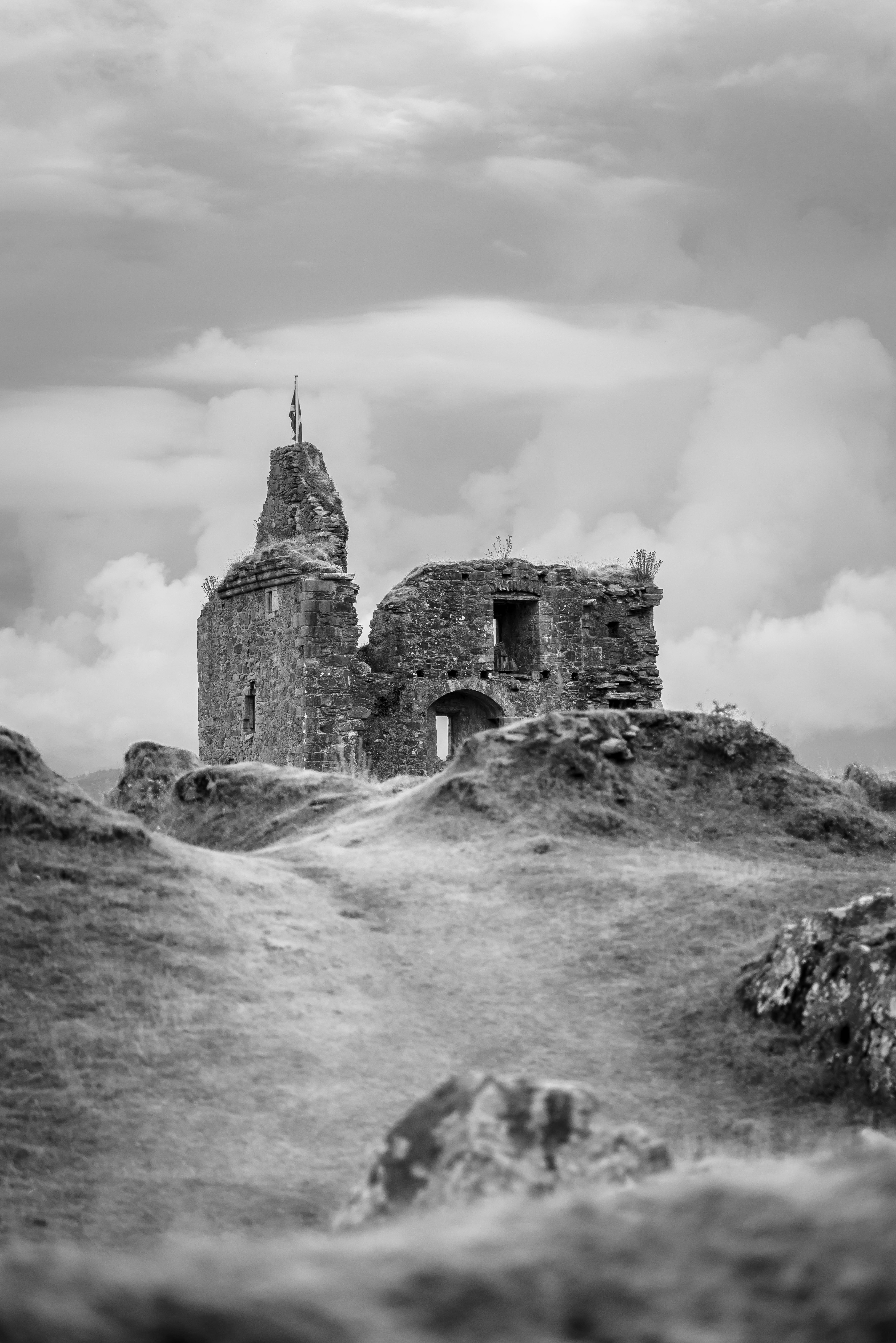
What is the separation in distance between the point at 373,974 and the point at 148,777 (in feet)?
30.8

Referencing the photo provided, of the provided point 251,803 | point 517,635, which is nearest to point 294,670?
point 517,635

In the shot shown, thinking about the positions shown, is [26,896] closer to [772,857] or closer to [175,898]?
[175,898]

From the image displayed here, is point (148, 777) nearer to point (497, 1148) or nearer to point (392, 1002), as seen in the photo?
point (392, 1002)

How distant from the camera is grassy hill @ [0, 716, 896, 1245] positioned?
27.8ft

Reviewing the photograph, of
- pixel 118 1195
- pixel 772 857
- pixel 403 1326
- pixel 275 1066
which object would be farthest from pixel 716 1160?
pixel 772 857

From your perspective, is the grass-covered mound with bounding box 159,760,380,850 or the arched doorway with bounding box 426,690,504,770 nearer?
the grass-covered mound with bounding box 159,760,380,850

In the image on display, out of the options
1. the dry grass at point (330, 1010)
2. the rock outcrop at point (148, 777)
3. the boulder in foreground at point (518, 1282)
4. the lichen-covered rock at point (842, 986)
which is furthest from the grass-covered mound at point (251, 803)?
the boulder in foreground at point (518, 1282)

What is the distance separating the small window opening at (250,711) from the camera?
3334 cm

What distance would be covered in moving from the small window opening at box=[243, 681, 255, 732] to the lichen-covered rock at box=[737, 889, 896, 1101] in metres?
23.6

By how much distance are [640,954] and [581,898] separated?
126 cm

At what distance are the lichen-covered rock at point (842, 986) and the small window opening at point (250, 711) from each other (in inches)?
930

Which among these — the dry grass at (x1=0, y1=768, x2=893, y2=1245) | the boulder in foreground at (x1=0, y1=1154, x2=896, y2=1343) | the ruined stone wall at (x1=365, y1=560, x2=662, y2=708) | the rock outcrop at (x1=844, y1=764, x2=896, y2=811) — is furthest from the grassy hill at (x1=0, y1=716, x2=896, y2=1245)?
the ruined stone wall at (x1=365, y1=560, x2=662, y2=708)

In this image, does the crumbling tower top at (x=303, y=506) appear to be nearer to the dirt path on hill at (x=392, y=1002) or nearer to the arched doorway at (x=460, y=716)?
the arched doorway at (x=460, y=716)

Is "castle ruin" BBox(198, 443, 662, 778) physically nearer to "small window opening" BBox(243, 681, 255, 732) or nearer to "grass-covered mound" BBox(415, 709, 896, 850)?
"small window opening" BBox(243, 681, 255, 732)
